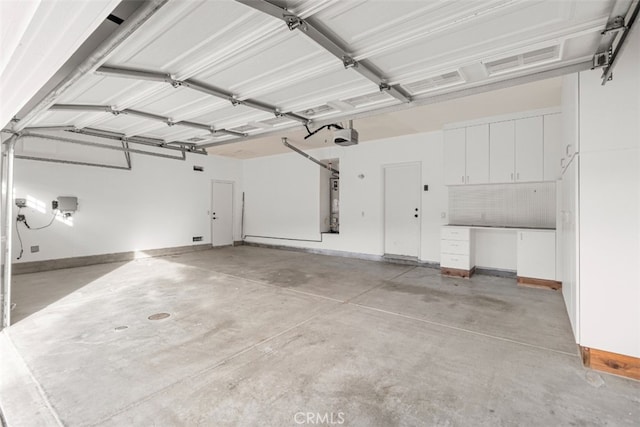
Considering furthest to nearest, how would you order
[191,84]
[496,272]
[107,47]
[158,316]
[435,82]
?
[496,272]
[158,316]
[435,82]
[191,84]
[107,47]

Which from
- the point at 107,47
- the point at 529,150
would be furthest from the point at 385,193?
the point at 107,47

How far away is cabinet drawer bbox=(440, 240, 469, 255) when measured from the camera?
5.23 metres

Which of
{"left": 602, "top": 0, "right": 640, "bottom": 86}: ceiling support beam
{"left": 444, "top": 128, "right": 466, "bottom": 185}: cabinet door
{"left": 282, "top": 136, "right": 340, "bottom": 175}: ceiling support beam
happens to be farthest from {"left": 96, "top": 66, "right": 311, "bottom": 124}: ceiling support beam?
{"left": 444, "top": 128, "right": 466, "bottom": 185}: cabinet door

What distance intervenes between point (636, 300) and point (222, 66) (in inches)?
149

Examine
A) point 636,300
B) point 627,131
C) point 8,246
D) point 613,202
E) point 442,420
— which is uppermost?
point 627,131

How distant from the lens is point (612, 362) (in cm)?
226

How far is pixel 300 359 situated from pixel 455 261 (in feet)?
12.8

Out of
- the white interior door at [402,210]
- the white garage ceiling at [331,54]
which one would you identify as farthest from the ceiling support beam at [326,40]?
the white interior door at [402,210]

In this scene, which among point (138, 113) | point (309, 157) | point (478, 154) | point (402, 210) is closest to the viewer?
point (138, 113)

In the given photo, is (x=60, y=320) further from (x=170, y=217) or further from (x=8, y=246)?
(x=170, y=217)

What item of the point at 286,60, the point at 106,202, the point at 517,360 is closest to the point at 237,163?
the point at 106,202

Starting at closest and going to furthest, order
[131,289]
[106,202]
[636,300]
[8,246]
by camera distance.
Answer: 1. [636,300]
2. [8,246]
3. [131,289]
4. [106,202]

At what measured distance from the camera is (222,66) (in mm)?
2572

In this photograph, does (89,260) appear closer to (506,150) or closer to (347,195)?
(347,195)
